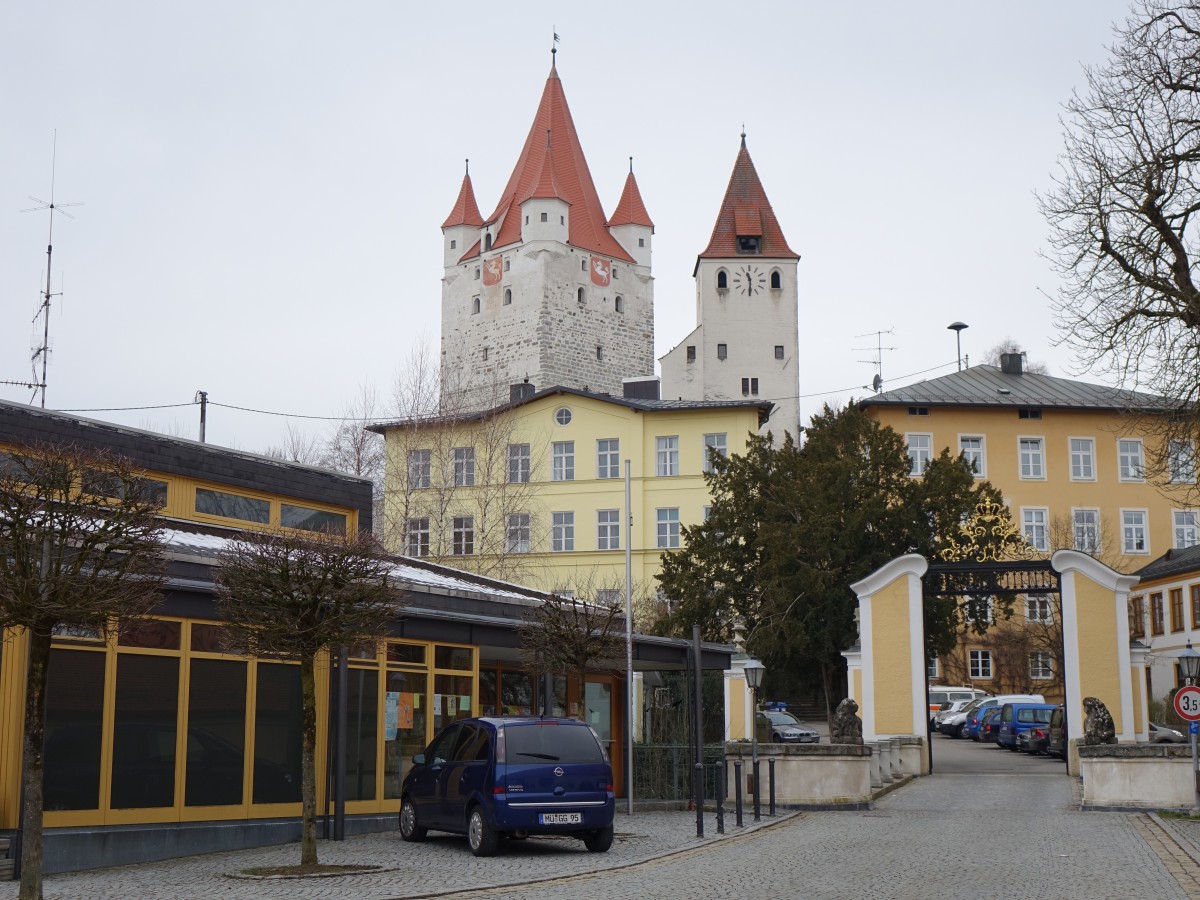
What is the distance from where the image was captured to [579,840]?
1903 cm

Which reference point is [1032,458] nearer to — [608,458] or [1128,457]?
[1128,457]

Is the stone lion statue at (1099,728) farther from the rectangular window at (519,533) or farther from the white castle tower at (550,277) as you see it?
the white castle tower at (550,277)

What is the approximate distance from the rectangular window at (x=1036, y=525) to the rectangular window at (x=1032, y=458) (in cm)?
165

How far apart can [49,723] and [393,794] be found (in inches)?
224

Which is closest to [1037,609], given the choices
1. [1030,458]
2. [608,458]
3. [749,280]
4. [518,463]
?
[1030,458]

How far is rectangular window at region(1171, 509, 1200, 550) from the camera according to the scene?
71.2 metres

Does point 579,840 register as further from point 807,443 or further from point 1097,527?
point 1097,527

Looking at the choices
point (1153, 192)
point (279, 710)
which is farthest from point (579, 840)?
point (1153, 192)

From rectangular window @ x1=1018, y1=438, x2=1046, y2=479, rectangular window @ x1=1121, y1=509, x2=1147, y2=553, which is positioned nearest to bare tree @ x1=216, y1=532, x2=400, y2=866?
rectangular window @ x1=1018, y1=438, x2=1046, y2=479

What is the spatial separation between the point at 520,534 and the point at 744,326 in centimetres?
4003

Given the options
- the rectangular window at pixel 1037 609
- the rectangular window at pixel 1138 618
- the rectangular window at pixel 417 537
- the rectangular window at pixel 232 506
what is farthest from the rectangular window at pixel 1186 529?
the rectangular window at pixel 232 506

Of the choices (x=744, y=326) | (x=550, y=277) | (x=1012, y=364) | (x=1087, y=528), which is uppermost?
(x=550, y=277)

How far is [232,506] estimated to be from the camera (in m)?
23.8

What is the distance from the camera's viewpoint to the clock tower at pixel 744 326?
9831 centimetres
